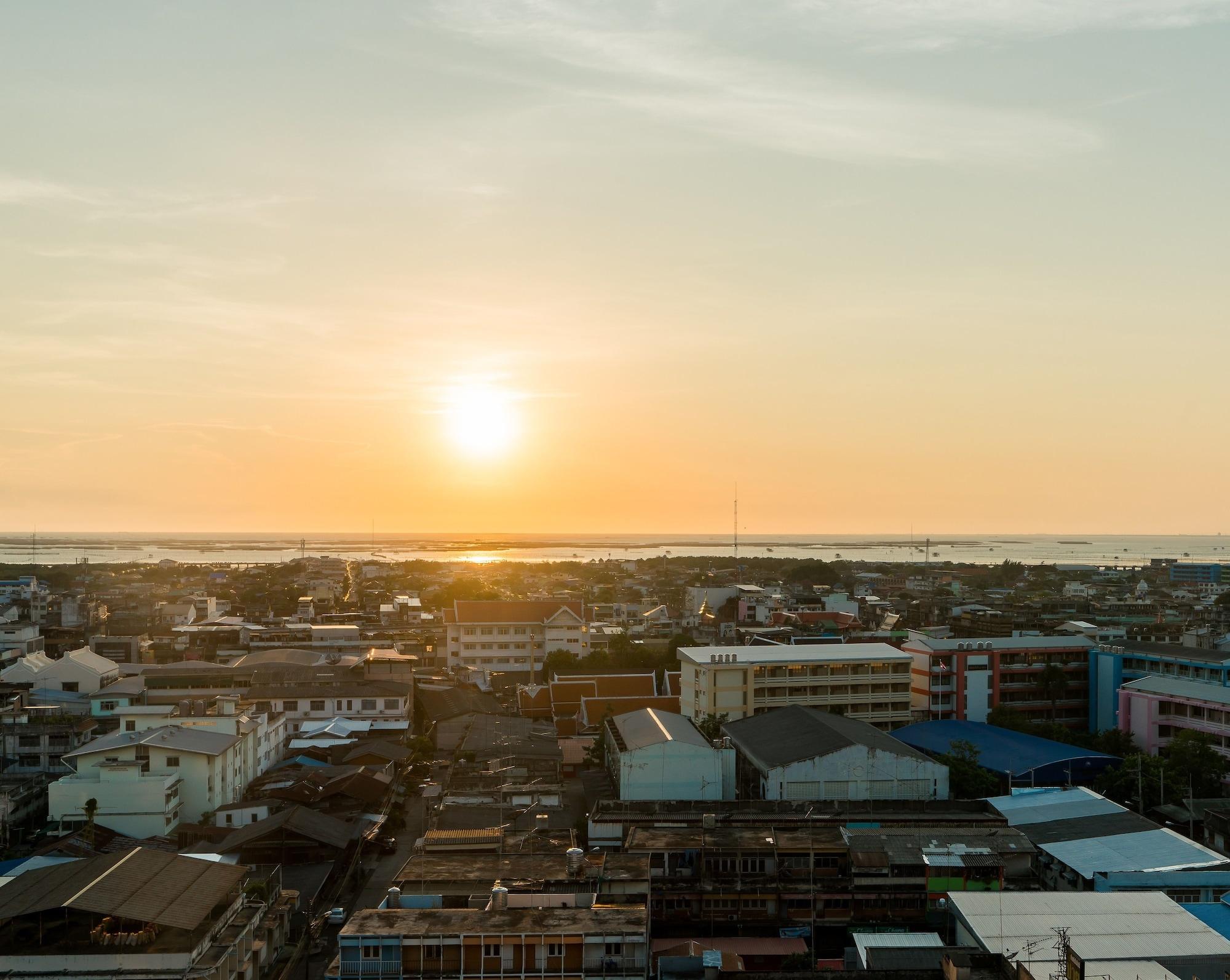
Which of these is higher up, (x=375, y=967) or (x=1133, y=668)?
(x=1133, y=668)

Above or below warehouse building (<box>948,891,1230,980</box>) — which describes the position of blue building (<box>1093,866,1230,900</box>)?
below

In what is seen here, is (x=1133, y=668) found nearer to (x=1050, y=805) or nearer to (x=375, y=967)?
(x=1050, y=805)

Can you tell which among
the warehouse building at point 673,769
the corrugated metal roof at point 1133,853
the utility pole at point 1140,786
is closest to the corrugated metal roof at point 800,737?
the warehouse building at point 673,769

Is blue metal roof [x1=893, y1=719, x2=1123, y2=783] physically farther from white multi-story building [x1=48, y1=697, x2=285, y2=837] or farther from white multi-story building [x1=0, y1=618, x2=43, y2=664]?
white multi-story building [x1=0, y1=618, x2=43, y2=664]

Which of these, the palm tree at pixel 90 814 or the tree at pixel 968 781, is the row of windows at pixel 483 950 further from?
the tree at pixel 968 781

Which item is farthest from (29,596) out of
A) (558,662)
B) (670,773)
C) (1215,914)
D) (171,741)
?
(1215,914)

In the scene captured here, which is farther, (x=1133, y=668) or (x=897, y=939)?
(x=1133, y=668)

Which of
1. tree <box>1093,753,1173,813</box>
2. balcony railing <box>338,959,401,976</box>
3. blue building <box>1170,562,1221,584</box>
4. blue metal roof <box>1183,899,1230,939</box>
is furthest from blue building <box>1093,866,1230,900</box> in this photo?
blue building <box>1170,562,1221,584</box>
